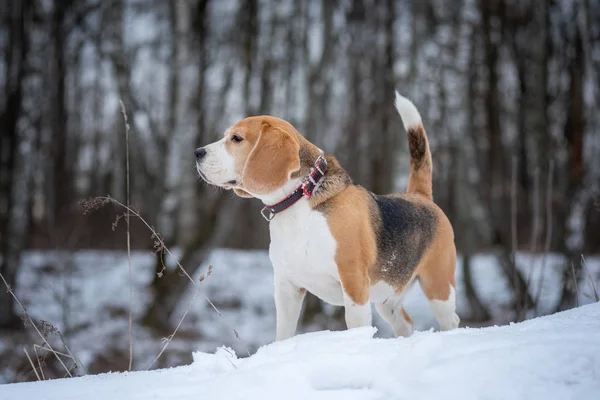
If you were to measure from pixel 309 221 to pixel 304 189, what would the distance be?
0.20 m

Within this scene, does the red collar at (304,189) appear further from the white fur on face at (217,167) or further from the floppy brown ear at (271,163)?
the white fur on face at (217,167)

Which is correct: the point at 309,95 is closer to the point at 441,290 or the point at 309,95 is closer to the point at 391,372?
the point at 441,290

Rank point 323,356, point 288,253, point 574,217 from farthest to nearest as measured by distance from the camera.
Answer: point 574,217
point 288,253
point 323,356

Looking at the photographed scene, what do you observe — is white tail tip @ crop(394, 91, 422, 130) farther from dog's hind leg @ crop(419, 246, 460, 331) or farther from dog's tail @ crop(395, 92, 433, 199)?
dog's hind leg @ crop(419, 246, 460, 331)

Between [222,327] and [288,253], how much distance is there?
5.61 m

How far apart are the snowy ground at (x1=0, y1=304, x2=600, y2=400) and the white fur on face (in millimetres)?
1376

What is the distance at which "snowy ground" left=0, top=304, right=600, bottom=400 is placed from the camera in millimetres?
1660

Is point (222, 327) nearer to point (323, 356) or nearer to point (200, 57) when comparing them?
point (200, 57)

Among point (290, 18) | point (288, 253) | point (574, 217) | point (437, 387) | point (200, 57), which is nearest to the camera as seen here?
point (437, 387)

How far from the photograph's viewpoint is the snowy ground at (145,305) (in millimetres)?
7395

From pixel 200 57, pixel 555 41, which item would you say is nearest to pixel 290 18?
pixel 200 57

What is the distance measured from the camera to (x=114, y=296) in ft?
33.1

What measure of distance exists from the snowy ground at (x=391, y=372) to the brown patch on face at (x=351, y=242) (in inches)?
41.8

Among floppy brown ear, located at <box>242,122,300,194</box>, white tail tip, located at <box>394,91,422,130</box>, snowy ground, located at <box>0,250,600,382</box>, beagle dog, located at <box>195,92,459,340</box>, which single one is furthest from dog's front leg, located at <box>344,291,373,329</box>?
snowy ground, located at <box>0,250,600,382</box>
